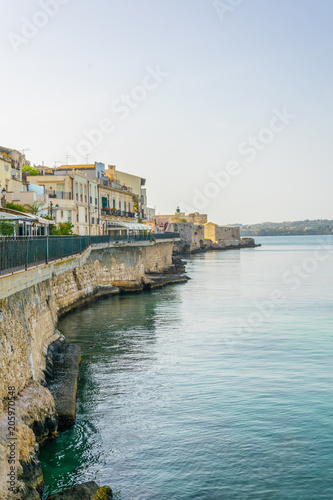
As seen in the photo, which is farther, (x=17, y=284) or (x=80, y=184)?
(x=80, y=184)

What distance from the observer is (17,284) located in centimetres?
1162

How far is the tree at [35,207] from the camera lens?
3319 cm

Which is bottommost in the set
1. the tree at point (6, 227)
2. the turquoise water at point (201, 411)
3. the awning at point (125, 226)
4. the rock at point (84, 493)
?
the turquoise water at point (201, 411)

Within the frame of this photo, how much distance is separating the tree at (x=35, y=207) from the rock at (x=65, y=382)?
16.2 metres

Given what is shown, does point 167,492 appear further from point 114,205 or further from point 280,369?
point 114,205

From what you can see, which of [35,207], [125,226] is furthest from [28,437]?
[125,226]

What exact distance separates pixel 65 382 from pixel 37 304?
3413 millimetres

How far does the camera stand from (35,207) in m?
33.8

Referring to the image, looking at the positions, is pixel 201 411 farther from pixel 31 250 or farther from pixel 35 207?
pixel 35 207

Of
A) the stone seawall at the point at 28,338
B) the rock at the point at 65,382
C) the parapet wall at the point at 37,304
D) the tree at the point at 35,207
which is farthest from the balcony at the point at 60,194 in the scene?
the rock at the point at 65,382

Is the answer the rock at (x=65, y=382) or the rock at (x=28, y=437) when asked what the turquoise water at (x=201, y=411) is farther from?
the rock at (x=28, y=437)

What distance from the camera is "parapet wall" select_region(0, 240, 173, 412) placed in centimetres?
1139

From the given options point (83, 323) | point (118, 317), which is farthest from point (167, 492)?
point (118, 317)

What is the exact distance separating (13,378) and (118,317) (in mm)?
17465
